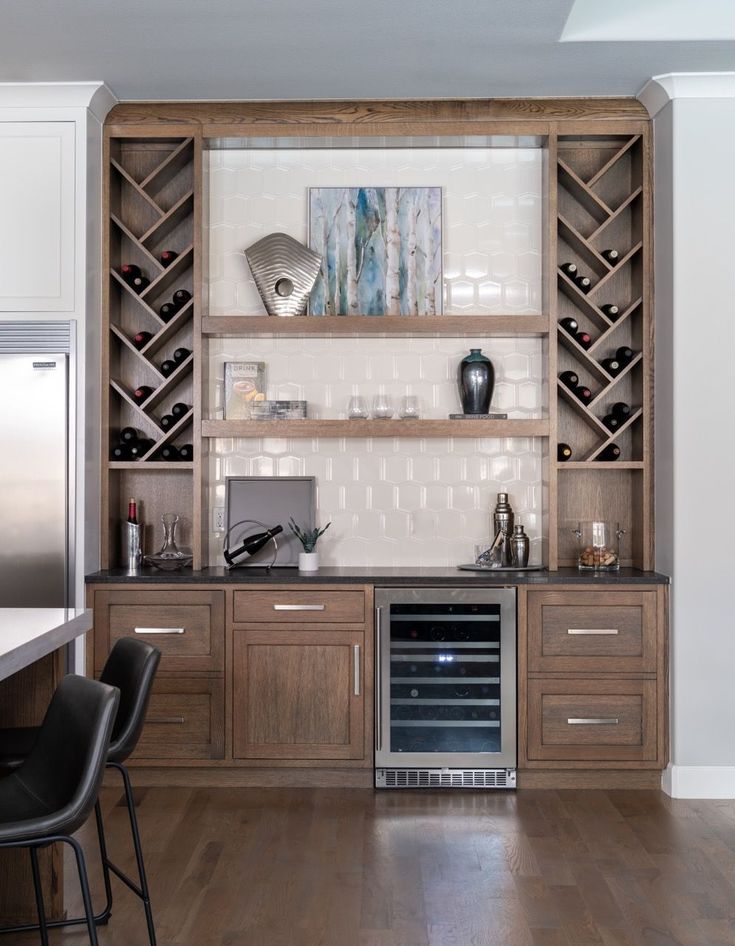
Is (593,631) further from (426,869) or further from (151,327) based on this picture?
(151,327)

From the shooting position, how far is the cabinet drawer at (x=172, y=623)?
4.44 meters

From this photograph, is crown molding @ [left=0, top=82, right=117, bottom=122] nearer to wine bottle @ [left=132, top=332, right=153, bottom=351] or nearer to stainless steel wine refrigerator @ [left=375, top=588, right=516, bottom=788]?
wine bottle @ [left=132, top=332, right=153, bottom=351]

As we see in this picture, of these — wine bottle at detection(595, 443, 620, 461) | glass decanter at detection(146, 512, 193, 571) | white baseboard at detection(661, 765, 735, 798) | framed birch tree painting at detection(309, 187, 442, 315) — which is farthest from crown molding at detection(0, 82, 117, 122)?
white baseboard at detection(661, 765, 735, 798)

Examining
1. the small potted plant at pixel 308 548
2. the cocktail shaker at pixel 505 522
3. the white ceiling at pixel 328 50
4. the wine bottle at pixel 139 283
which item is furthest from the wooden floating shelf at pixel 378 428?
the white ceiling at pixel 328 50

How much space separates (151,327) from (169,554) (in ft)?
3.79

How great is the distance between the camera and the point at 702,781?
4.34 metres

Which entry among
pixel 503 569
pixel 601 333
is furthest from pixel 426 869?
pixel 601 333

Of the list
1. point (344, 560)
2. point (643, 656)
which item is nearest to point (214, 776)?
point (344, 560)

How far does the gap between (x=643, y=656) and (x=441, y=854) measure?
136 cm

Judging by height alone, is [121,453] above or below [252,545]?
above

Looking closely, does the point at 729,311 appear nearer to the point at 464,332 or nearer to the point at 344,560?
the point at 464,332

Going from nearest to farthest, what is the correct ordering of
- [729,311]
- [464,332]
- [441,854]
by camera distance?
[441,854]
[729,311]
[464,332]

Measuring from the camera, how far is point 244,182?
16.6 ft

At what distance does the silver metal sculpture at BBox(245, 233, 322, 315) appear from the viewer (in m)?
4.84
